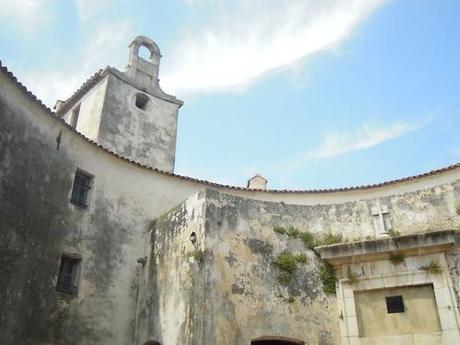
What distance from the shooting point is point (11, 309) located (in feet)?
36.0

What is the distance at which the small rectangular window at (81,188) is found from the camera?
1399 cm

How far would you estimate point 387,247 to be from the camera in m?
10.8

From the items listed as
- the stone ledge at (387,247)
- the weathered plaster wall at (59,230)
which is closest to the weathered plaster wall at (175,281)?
the weathered plaster wall at (59,230)

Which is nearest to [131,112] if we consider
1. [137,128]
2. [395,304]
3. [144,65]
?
[137,128]

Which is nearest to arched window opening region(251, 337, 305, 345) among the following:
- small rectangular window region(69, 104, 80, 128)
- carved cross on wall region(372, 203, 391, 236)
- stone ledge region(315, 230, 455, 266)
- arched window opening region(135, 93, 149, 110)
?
stone ledge region(315, 230, 455, 266)

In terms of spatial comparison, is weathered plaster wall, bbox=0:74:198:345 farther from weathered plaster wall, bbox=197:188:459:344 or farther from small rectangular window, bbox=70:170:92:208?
weathered plaster wall, bbox=197:188:459:344

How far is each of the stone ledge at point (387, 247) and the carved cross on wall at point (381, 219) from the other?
961 millimetres

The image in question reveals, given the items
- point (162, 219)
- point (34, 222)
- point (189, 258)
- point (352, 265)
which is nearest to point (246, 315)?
point (189, 258)

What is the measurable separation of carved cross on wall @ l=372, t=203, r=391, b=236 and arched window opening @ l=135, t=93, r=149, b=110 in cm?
1475

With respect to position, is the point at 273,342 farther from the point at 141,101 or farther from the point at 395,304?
the point at 141,101

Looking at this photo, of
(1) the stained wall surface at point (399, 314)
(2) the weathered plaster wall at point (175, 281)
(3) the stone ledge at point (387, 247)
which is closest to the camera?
(1) the stained wall surface at point (399, 314)

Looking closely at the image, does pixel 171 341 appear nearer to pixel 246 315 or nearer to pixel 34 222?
pixel 246 315

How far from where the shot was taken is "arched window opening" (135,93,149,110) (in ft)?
77.8

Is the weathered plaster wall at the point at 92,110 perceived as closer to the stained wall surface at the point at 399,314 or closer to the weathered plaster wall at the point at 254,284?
the weathered plaster wall at the point at 254,284
